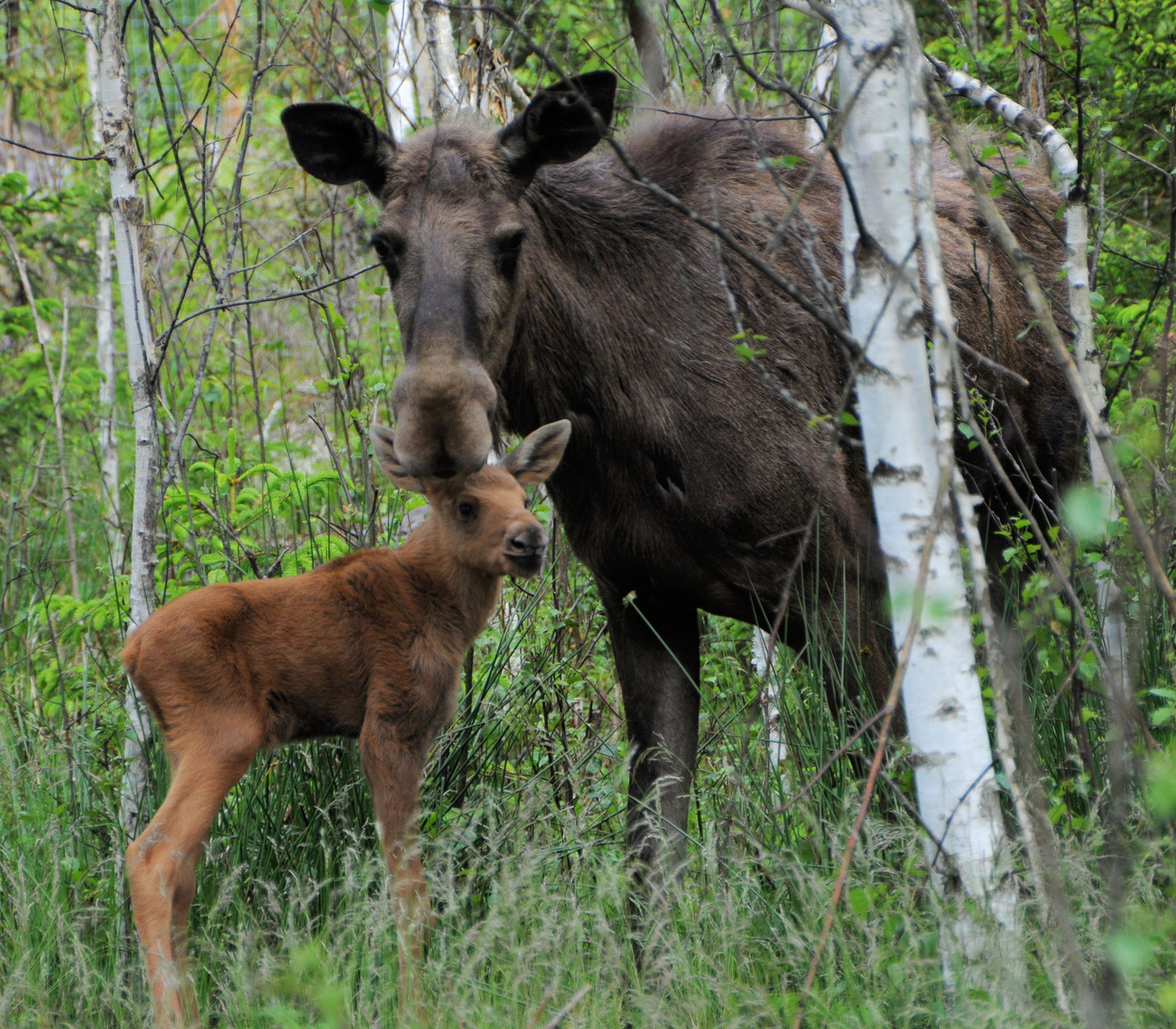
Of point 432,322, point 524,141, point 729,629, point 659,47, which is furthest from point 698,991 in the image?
point 659,47

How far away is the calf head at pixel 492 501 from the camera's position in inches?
133

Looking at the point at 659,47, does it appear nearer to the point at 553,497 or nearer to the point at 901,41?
the point at 553,497

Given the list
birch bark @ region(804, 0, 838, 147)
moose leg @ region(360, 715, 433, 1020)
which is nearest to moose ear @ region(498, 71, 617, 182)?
moose leg @ region(360, 715, 433, 1020)

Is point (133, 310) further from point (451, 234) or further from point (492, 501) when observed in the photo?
point (492, 501)

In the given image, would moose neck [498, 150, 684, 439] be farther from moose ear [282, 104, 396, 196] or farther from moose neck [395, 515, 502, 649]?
moose neck [395, 515, 502, 649]

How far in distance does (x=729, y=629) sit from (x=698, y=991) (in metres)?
3.49

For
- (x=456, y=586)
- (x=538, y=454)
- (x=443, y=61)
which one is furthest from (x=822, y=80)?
(x=456, y=586)

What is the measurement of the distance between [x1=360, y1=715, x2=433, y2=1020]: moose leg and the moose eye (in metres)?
1.37

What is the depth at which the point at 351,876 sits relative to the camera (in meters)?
3.07

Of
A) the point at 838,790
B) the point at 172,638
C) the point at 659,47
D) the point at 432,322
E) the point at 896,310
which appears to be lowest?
the point at 838,790

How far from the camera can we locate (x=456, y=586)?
3.54m

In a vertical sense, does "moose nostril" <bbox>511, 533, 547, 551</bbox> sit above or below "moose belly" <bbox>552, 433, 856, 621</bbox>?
below

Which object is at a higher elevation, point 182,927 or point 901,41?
point 901,41

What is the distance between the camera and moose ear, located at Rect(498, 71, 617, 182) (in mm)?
3621
